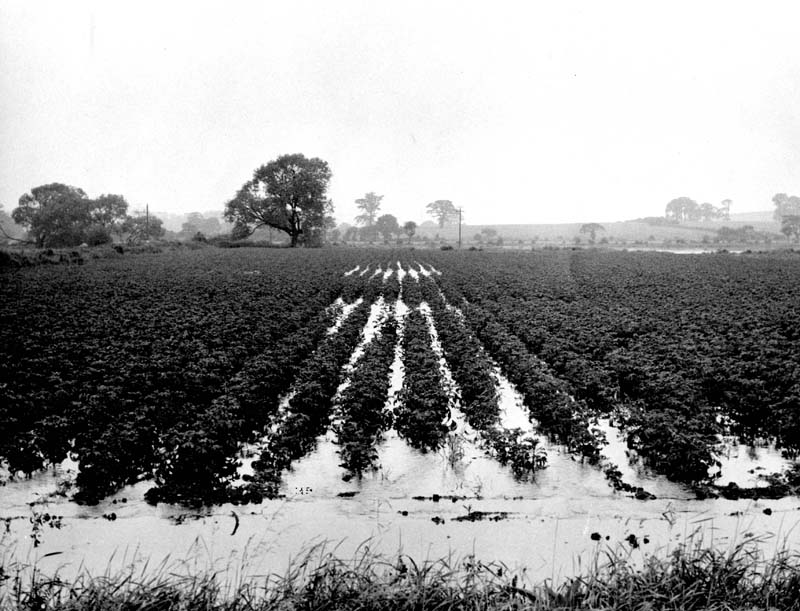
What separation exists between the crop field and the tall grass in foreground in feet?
3.16

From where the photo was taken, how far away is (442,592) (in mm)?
3492

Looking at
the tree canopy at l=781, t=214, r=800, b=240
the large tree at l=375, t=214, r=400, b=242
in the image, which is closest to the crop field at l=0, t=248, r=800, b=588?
the tree canopy at l=781, t=214, r=800, b=240

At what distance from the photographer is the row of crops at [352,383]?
602cm

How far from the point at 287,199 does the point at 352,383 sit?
2530 inches

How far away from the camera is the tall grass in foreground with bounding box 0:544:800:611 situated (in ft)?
11.2

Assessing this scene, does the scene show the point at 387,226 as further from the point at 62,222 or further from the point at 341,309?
the point at 341,309

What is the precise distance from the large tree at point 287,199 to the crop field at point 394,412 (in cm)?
5525

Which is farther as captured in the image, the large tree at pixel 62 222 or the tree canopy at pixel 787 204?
the tree canopy at pixel 787 204

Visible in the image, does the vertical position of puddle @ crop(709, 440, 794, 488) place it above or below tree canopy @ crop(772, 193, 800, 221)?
below

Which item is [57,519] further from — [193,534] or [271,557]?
[271,557]

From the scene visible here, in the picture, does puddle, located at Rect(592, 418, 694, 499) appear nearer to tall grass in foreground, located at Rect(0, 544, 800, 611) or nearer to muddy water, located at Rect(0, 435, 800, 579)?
muddy water, located at Rect(0, 435, 800, 579)

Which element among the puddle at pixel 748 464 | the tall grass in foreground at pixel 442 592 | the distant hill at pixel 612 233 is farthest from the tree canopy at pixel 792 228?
the tall grass in foreground at pixel 442 592

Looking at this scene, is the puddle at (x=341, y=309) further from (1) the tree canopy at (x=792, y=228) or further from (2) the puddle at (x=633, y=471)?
(1) the tree canopy at (x=792, y=228)

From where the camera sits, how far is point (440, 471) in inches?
236
